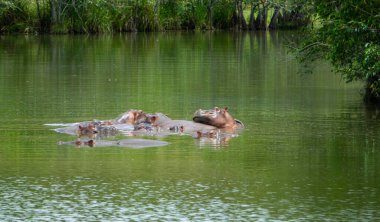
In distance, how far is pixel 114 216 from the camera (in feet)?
37.8

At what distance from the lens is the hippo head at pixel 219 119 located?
18688mm

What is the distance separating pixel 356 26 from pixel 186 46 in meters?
27.3

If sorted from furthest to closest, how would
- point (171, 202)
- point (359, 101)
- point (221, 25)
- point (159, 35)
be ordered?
point (221, 25)
point (159, 35)
point (359, 101)
point (171, 202)

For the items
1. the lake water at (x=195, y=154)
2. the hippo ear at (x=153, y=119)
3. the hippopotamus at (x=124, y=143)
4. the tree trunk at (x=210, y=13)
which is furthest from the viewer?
the tree trunk at (x=210, y=13)

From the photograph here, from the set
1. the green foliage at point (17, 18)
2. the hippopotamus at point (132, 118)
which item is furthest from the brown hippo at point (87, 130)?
the green foliage at point (17, 18)

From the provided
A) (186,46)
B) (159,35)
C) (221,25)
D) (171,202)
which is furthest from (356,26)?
(221,25)

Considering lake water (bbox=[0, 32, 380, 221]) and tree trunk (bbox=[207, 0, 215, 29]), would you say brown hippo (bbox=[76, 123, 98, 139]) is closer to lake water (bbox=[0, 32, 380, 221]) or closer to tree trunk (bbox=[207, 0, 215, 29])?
lake water (bbox=[0, 32, 380, 221])

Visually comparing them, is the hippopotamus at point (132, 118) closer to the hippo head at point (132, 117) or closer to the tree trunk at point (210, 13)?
the hippo head at point (132, 117)

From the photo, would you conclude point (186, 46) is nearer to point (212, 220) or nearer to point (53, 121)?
point (53, 121)

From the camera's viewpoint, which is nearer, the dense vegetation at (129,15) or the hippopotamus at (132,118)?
the hippopotamus at (132,118)

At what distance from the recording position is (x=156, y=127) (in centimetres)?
1838

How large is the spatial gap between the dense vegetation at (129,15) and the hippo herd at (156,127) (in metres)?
35.9

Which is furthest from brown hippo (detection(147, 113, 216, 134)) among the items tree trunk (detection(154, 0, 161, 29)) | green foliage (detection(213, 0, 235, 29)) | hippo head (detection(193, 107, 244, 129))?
green foliage (detection(213, 0, 235, 29))

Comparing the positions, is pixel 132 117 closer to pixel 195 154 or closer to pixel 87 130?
pixel 87 130
